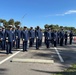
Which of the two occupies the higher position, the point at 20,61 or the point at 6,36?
the point at 6,36

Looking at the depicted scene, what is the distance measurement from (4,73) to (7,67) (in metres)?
1.41

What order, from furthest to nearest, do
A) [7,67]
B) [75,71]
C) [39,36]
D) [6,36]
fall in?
[39,36] → [6,36] → [7,67] → [75,71]

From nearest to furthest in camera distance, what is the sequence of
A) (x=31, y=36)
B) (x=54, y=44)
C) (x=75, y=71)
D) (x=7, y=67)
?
(x=75, y=71) → (x=7, y=67) → (x=31, y=36) → (x=54, y=44)

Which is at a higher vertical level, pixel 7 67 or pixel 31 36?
pixel 31 36

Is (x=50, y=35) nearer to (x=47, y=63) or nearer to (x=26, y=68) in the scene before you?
(x=47, y=63)

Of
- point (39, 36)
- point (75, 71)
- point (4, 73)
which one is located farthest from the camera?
point (39, 36)

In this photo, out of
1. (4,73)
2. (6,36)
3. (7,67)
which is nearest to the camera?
(4,73)

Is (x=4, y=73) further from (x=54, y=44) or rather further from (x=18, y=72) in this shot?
(x=54, y=44)

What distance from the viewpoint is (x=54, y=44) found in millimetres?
24734

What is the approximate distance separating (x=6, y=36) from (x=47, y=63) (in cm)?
507

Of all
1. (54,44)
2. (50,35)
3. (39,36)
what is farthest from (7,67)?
(54,44)

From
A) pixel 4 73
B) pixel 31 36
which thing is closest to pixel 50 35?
pixel 31 36

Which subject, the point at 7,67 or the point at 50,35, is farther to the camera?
the point at 50,35

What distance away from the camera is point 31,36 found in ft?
74.5
